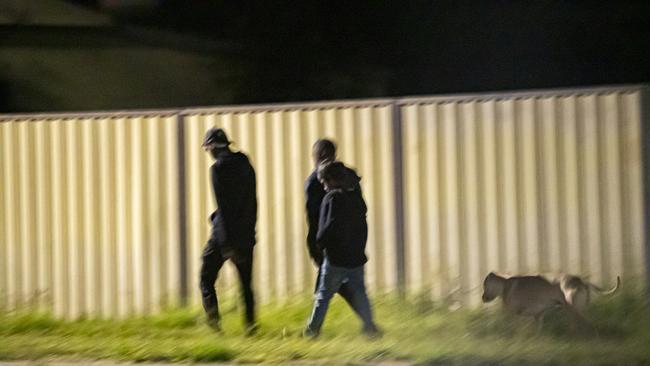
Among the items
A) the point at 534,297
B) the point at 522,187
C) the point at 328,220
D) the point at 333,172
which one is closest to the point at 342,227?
the point at 328,220

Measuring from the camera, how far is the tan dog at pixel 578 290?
7465 mm

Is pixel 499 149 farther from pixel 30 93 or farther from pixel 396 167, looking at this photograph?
pixel 30 93

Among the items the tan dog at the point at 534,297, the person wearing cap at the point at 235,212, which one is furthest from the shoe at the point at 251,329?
the tan dog at the point at 534,297

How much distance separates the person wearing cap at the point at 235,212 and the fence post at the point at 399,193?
1.12m

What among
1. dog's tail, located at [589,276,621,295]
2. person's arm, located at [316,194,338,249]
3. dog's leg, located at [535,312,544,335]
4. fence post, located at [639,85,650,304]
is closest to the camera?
fence post, located at [639,85,650,304]

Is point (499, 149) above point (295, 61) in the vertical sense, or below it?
below

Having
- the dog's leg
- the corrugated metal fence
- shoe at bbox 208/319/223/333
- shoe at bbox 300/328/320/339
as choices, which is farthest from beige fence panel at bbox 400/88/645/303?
shoe at bbox 208/319/223/333

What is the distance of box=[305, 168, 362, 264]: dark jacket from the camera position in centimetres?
778

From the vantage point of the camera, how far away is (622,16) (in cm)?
858

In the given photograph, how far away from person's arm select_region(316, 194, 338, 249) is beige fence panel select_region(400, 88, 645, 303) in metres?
0.57

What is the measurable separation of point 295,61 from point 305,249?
197cm

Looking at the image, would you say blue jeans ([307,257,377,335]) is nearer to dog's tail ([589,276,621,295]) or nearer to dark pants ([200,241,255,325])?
dark pants ([200,241,255,325])

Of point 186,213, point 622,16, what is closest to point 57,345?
point 186,213

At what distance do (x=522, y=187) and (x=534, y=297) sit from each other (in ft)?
2.71
